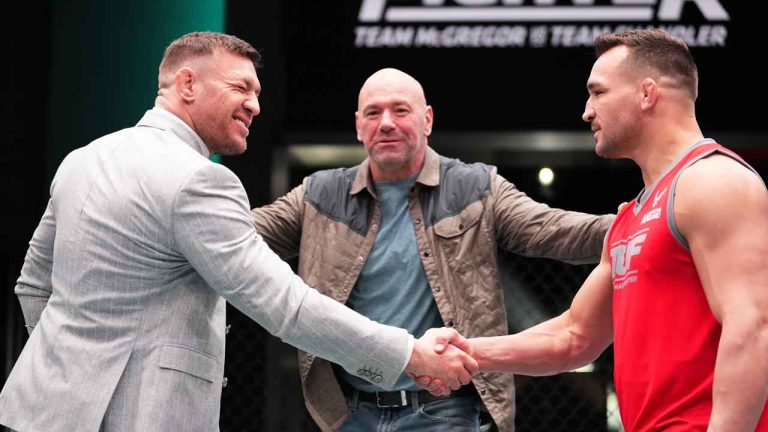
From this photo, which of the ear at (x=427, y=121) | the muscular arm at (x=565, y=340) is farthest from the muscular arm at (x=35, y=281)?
the ear at (x=427, y=121)

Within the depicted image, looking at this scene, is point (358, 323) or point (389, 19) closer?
point (358, 323)

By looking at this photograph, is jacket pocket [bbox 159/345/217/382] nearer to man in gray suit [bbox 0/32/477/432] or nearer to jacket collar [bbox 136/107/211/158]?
man in gray suit [bbox 0/32/477/432]

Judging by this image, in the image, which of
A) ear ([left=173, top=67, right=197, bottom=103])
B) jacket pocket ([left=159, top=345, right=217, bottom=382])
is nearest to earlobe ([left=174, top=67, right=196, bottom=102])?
ear ([left=173, top=67, right=197, bottom=103])

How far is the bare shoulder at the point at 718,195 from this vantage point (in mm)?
2293

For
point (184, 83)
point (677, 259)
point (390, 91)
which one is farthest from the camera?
point (390, 91)

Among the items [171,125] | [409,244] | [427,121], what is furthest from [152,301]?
[427,121]

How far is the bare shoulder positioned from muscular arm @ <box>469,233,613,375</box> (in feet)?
1.62

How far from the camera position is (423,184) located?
3.57 metres

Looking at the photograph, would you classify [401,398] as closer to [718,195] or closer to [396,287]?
[396,287]

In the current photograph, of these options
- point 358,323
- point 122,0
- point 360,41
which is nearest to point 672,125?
point 358,323

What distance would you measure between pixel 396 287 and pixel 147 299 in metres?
1.03

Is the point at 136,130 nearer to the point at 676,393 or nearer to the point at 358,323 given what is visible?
the point at 358,323

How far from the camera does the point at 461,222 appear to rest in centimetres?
350

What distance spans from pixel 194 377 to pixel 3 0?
156 inches
